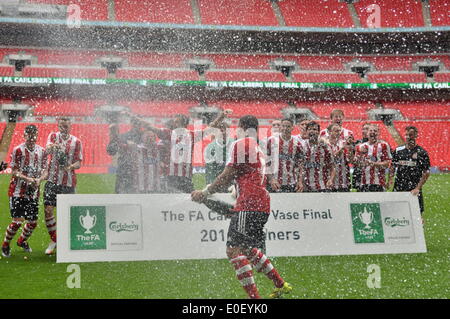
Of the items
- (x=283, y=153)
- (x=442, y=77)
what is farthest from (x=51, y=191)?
(x=442, y=77)

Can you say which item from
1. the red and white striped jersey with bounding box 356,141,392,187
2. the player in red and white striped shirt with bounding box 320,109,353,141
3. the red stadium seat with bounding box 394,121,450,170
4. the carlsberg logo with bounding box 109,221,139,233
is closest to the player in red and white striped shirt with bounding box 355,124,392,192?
the red and white striped jersey with bounding box 356,141,392,187

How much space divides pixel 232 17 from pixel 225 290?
2510 centimetres

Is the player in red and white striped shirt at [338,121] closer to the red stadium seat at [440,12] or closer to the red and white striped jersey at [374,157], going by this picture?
the red and white striped jersey at [374,157]

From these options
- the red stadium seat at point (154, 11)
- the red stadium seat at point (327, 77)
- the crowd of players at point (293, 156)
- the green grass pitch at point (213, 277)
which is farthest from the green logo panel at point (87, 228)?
the red stadium seat at point (327, 77)

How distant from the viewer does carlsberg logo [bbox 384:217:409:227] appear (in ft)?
22.7

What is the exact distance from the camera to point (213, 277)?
558 centimetres

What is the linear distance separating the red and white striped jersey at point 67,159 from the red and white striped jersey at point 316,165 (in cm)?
306

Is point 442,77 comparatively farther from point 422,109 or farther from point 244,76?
point 244,76

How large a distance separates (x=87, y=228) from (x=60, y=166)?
1040mm

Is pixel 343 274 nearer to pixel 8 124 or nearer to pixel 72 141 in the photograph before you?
pixel 72 141

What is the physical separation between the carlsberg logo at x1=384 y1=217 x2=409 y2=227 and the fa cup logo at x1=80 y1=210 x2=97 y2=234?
3.67 meters

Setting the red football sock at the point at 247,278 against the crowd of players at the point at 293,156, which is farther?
the crowd of players at the point at 293,156

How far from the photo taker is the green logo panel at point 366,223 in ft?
22.4

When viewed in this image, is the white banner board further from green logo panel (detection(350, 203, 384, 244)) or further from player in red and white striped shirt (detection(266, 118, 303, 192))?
player in red and white striped shirt (detection(266, 118, 303, 192))
